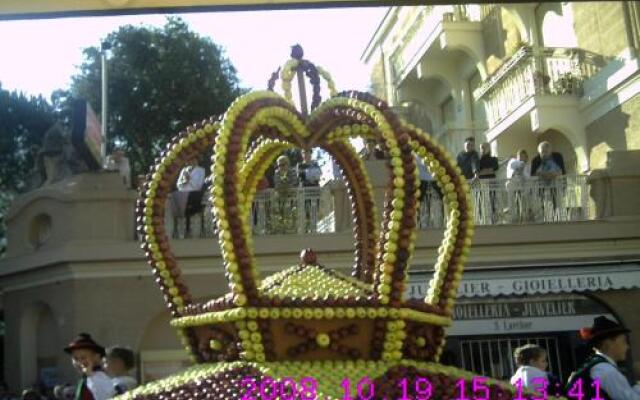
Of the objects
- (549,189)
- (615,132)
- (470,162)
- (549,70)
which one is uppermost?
(549,70)

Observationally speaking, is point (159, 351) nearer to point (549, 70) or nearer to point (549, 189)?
point (549, 189)

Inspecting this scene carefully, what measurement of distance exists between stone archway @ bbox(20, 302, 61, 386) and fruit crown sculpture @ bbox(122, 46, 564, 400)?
9.36 metres

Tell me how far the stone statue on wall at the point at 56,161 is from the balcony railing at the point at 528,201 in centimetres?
574

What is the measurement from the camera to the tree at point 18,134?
1051 inches

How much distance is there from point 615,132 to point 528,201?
381cm

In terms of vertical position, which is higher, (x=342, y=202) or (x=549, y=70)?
(x=549, y=70)

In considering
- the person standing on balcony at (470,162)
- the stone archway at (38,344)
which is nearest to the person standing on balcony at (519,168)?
the person standing on balcony at (470,162)

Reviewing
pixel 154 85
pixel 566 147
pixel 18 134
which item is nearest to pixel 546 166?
pixel 566 147

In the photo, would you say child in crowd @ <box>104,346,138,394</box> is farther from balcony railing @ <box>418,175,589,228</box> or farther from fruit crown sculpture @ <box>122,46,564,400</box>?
balcony railing @ <box>418,175,589,228</box>

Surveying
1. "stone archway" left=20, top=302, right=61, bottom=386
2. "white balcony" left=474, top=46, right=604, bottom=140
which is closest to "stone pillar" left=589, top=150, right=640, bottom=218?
"white balcony" left=474, top=46, right=604, bottom=140

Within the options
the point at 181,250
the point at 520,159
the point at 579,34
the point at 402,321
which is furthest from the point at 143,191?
the point at 579,34

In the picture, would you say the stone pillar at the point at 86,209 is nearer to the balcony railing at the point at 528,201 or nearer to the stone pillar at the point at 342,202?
the stone pillar at the point at 342,202

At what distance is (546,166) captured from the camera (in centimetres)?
1264

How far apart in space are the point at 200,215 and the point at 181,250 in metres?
0.58
